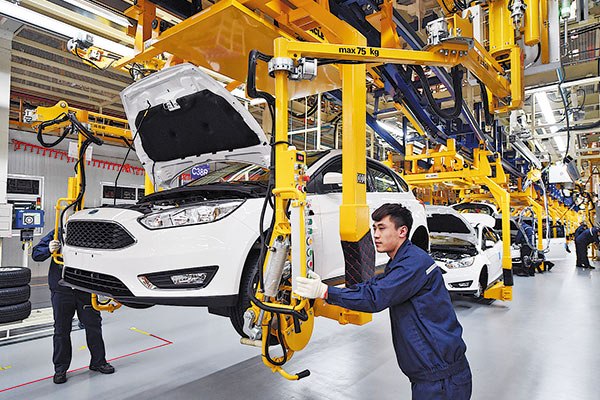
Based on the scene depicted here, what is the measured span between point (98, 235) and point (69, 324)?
1.82 m

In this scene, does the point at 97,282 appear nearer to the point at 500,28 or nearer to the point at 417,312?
the point at 417,312

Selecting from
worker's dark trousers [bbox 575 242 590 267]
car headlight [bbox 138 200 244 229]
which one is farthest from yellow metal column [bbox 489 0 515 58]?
worker's dark trousers [bbox 575 242 590 267]

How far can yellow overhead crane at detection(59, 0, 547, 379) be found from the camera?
2004 millimetres

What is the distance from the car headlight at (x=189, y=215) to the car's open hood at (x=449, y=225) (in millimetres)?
4853

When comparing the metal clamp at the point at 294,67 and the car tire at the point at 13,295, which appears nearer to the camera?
the metal clamp at the point at 294,67

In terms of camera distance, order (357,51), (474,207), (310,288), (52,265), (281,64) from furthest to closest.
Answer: (474,207), (52,265), (357,51), (281,64), (310,288)

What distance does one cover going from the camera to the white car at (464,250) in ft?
20.0

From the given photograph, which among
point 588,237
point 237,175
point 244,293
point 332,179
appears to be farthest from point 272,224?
point 588,237

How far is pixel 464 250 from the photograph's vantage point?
6.80 m

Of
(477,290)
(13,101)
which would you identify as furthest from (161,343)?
(13,101)

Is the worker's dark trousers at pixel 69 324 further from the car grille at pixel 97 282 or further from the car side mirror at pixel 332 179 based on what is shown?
the car side mirror at pixel 332 179

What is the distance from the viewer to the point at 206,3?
4.02m

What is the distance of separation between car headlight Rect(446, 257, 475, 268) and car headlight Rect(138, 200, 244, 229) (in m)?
4.84

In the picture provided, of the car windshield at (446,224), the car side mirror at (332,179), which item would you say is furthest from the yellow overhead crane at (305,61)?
the car windshield at (446,224)
